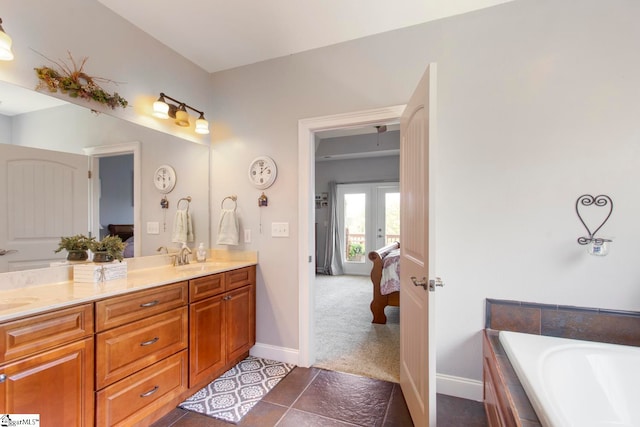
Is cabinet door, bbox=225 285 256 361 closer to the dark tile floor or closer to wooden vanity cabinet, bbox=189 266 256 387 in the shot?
wooden vanity cabinet, bbox=189 266 256 387

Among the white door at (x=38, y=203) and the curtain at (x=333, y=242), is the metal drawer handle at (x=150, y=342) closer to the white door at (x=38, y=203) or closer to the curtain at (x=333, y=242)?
the white door at (x=38, y=203)

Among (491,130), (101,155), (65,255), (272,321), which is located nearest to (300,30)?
(491,130)

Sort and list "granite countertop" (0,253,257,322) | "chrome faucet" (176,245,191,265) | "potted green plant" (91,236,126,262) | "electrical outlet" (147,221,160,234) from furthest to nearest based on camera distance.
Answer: "chrome faucet" (176,245,191,265), "electrical outlet" (147,221,160,234), "potted green plant" (91,236,126,262), "granite countertop" (0,253,257,322)

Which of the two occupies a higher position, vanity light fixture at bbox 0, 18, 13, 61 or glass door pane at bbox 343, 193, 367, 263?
vanity light fixture at bbox 0, 18, 13, 61

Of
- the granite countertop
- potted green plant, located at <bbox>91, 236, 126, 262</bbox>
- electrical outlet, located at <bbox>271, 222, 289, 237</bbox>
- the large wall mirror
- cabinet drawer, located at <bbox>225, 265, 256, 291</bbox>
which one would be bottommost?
cabinet drawer, located at <bbox>225, 265, 256, 291</bbox>

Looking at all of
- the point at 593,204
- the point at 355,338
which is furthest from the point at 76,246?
the point at 593,204

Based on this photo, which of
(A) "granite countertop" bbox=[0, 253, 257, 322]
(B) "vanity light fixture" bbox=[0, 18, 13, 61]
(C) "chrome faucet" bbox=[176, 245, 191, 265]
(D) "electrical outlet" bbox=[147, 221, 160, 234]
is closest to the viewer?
(A) "granite countertop" bbox=[0, 253, 257, 322]

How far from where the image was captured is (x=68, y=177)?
1729 mm

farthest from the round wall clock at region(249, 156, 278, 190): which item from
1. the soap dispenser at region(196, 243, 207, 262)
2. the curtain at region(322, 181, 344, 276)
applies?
the curtain at region(322, 181, 344, 276)

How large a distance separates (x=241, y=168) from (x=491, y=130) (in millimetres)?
1997

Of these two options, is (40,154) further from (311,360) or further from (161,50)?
(311,360)

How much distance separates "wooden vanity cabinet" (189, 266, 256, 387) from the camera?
1.87 m

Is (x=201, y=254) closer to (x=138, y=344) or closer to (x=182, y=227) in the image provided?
(x=182, y=227)

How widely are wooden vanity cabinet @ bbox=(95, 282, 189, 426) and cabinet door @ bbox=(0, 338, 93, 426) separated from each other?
0.05 meters
